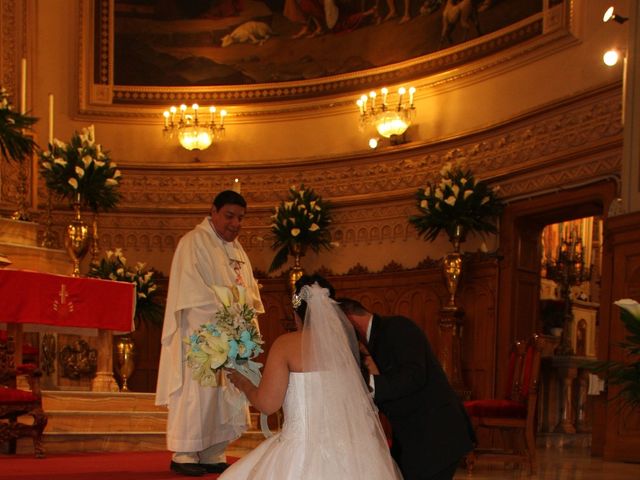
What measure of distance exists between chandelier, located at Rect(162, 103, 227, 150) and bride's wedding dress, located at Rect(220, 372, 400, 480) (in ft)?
33.3

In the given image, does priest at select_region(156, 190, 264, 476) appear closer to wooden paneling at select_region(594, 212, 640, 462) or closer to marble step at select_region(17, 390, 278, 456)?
marble step at select_region(17, 390, 278, 456)

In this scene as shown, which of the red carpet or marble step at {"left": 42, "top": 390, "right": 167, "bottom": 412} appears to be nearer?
the red carpet

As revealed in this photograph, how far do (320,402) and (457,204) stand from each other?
294 inches

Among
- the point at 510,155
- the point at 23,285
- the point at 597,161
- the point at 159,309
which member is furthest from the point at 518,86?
the point at 23,285

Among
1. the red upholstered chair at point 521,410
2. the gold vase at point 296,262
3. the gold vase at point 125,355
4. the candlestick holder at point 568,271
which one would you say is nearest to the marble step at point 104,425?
the red upholstered chair at point 521,410

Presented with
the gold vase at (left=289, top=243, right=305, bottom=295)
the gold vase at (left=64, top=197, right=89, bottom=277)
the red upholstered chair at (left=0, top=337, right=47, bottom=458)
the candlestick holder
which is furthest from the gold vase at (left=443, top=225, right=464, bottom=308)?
the red upholstered chair at (left=0, top=337, right=47, bottom=458)

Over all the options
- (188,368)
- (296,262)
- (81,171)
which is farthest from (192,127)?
(188,368)

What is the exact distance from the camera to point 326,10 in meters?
14.2

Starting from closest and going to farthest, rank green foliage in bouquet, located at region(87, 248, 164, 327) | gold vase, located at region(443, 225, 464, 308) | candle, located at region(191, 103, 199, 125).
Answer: green foliage in bouquet, located at region(87, 248, 164, 327), gold vase, located at region(443, 225, 464, 308), candle, located at region(191, 103, 199, 125)

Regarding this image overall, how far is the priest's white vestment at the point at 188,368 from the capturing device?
6023mm

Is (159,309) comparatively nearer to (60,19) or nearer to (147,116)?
(147,116)

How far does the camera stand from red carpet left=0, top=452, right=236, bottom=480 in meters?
5.91

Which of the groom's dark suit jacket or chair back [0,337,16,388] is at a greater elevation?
the groom's dark suit jacket

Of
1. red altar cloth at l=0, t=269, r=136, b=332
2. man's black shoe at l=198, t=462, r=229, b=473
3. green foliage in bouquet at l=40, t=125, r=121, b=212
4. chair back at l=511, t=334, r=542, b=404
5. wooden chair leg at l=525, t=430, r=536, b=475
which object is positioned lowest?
wooden chair leg at l=525, t=430, r=536, b=475
